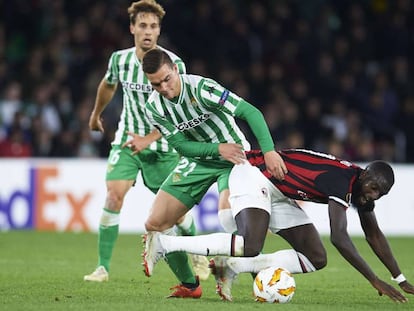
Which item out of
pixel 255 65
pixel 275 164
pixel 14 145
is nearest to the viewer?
pixel 275 164

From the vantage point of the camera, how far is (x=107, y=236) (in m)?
8.93

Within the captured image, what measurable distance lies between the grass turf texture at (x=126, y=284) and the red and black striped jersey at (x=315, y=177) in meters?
0.76

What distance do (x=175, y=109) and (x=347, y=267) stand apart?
3.63 metres

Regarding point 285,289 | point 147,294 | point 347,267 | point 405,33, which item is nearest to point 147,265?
point 147,294

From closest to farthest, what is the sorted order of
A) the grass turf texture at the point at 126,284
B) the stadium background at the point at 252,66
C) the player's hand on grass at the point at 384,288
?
1. the player's hand on grass at the point at 384,288
2. the grass turf texture at the point at 126,284
3. the stadium background at the point at 252,66

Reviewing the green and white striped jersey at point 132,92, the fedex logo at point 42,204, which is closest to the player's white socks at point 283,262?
the green and white striped jersey at point 132,92

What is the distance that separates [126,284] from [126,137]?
1429mm

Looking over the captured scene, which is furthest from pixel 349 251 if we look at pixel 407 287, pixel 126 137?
pixel 126 137

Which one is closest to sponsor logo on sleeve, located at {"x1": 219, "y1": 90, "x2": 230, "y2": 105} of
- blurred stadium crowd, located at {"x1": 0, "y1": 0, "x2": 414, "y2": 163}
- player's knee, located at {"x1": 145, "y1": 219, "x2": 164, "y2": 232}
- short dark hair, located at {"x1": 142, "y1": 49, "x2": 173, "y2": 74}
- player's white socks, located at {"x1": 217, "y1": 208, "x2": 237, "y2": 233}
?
short dark hair, located at {"x1": 142, "y1": 49, "x2": 173, "y2": 74}

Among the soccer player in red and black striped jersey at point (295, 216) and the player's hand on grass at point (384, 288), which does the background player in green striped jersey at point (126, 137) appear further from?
the player's hand on grass at point (384, 288)

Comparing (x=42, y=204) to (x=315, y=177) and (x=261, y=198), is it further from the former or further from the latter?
(x=315, y=177)

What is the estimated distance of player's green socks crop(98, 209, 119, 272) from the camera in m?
8.85

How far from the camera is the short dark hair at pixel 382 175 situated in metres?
6.92

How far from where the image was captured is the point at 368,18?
18734 millimetres
